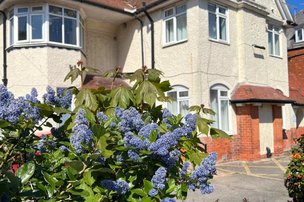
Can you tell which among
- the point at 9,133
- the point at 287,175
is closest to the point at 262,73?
the point at 287,175

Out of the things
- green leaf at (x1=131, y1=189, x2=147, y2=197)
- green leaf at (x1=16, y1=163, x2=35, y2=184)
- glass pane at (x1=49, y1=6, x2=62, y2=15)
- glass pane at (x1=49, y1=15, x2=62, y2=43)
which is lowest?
green leaf at (x1=131, y1=189, x2=147, y2=197)

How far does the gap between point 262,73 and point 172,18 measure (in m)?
5.07

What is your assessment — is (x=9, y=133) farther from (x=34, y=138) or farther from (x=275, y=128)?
(x=275, y=128)

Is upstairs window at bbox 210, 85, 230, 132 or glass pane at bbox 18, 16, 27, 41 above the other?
glass pane at bbox 18, 16, 27, 41

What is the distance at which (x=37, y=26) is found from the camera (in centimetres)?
1334

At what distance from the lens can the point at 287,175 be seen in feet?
19.6

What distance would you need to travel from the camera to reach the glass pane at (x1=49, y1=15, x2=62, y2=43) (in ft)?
43.8

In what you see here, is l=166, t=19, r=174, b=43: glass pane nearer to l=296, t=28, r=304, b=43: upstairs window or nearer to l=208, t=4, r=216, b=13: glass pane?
l=208, t=4, r=216, b=13: glass pane

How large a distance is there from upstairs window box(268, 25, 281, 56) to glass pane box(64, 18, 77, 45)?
9612mm

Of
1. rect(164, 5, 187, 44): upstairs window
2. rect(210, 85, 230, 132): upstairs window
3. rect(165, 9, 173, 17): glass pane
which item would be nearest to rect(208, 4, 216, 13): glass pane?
rect(164, 5, 187, 44): upstairs window

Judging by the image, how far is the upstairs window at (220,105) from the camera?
1395cm

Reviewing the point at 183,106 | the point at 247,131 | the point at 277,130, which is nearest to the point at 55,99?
the point at 183,106

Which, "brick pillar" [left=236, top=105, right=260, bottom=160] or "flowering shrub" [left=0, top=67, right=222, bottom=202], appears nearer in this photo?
"flowering shrub" [left=0, top=67, right=222, bottom=202]

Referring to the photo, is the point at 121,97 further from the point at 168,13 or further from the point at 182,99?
the point at 168,13
